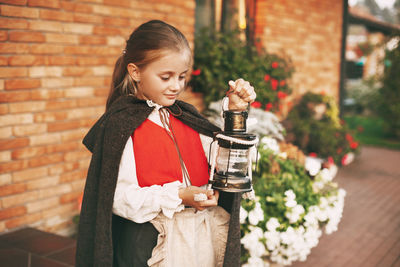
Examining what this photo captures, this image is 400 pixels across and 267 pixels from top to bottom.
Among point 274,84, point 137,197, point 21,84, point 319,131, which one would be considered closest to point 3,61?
point 21,84

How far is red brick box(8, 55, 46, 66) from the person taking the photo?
320 centimetres

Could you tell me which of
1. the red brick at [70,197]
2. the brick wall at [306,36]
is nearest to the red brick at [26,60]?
the red brick at [70,197]

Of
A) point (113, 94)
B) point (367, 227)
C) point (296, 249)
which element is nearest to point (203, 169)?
point (113, 94)

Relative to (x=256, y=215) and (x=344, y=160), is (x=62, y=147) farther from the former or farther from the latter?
(x=344, y=160)

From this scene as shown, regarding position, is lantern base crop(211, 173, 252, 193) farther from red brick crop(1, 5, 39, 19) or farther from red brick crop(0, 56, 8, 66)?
red brick crop(1, 5, 39, 19)

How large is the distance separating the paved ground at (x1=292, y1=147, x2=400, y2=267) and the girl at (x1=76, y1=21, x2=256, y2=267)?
2.29m

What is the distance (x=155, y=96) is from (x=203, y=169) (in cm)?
41

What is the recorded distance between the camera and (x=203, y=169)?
192cm

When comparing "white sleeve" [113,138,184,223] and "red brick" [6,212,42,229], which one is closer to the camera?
"white sleeve" [113,138,184,223]

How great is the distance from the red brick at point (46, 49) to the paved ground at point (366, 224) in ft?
9.45

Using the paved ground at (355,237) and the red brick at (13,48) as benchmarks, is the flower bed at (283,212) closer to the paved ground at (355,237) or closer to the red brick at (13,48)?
Answer: the paved ground at (355,237)

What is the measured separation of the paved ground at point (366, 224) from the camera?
157 inches

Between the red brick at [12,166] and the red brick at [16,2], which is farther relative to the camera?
the red brick at [12,166]

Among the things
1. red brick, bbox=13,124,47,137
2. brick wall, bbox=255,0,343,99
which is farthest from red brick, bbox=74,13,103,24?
brick wall, bbox=255,0,343,99
